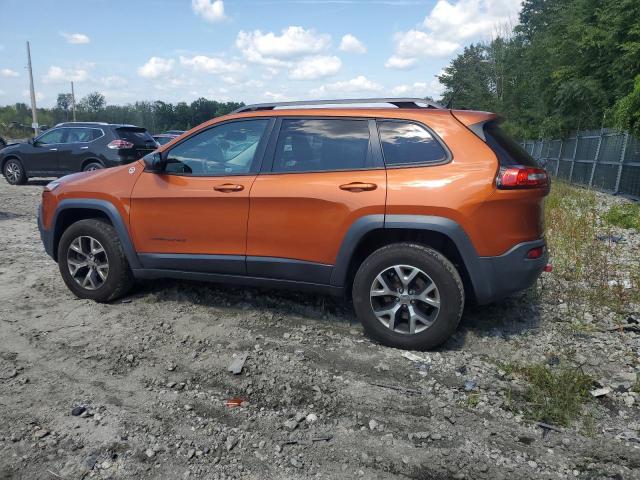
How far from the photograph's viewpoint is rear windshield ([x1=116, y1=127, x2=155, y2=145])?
42.5 feet

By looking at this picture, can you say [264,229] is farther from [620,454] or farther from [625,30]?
[625,30]

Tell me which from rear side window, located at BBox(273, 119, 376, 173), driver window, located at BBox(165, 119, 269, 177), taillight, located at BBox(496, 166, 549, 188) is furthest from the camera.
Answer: driver window, located at BBox(165, 119, 269, 177)

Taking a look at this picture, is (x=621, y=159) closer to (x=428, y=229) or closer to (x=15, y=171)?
(x=428, y=229)

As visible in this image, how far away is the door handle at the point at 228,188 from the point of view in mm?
4219

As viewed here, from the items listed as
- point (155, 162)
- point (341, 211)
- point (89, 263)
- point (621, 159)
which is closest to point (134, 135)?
point (89, 263)

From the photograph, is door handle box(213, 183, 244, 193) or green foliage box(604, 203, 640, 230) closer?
door handle box(213, 183, 244, 193)

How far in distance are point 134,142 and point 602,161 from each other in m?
14.0

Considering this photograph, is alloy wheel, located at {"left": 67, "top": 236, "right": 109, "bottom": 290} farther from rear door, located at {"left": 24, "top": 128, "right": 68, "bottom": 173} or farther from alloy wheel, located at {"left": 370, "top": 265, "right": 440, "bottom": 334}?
rear door, located at {"left": 24, "top": 128, "right": 68, "bottom": 173}

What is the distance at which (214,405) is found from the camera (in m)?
3.14

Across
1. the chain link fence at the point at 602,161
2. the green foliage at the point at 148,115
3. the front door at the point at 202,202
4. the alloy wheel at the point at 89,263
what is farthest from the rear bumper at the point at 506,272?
the green foliage at the point at 148,115

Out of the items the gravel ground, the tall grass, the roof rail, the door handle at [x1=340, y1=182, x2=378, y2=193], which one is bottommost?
the gravel ground

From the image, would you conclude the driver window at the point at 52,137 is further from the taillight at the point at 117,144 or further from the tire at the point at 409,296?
Result: the tire at the point at 409,296

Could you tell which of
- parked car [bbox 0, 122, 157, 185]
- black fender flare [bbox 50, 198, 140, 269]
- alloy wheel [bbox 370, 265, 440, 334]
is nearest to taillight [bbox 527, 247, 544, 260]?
alloy wheel [bbox 370, 265, 440, 334]

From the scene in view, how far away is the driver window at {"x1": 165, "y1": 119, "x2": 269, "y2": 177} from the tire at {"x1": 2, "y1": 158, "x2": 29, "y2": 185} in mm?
12158
